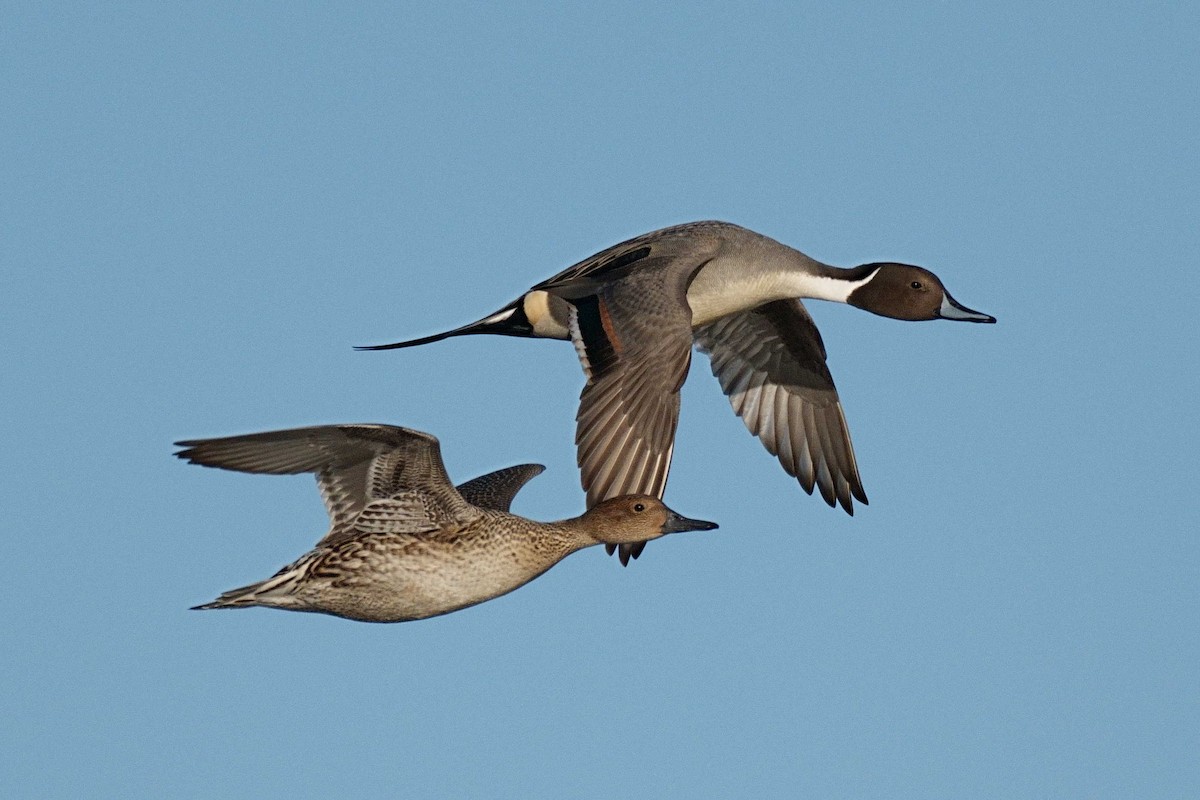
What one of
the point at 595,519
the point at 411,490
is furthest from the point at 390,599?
the point at 595,519

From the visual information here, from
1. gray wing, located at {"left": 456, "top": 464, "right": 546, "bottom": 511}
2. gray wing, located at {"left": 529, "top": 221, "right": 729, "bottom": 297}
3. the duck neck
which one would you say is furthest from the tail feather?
the duck neck

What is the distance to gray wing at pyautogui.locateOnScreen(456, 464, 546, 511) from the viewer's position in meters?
9.84

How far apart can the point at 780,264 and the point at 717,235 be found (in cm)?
47

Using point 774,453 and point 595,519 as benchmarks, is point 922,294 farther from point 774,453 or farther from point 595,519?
point 595,519

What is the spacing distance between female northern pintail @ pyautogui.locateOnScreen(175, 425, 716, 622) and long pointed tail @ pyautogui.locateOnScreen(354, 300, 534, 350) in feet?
6.24

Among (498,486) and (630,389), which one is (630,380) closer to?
(630,389)

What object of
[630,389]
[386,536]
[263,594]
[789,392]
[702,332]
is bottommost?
[263,594]

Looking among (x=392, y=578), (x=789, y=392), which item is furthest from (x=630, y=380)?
(x=789, y=392)

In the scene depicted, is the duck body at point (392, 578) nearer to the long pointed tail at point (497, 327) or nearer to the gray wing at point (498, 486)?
the gray wing at point (498, 486)

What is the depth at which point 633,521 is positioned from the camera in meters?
9.09

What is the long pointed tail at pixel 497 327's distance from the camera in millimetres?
10531

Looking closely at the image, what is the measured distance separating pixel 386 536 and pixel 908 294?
402 centimetres

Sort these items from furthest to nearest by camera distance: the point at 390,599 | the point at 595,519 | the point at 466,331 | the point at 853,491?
the point at 853,491, the point at 466,331, the point at 595,519, the point at 390,599

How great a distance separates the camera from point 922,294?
11.1 m
